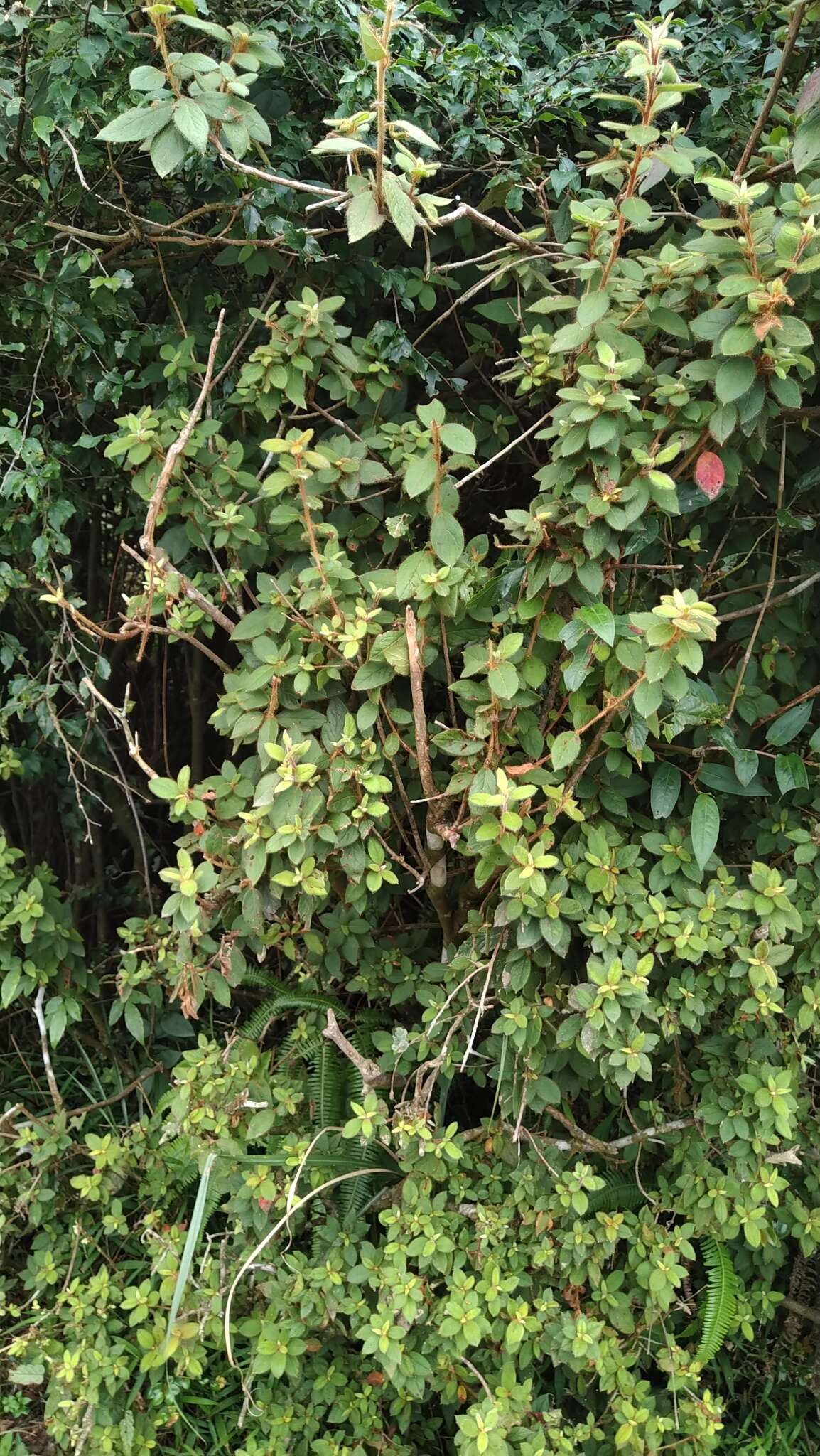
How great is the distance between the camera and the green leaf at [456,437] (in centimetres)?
164

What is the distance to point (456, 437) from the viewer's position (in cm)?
164

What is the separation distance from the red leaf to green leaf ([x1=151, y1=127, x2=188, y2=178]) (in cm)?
88

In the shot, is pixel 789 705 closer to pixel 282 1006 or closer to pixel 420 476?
pixel 420 476

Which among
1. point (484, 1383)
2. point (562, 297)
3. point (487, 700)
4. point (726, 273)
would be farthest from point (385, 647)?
point (484, 1383)

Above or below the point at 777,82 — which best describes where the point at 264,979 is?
below

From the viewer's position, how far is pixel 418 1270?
79.0 inches

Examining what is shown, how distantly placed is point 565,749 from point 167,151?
3.39 feet

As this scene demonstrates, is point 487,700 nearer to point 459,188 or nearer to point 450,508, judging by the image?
point 450,508

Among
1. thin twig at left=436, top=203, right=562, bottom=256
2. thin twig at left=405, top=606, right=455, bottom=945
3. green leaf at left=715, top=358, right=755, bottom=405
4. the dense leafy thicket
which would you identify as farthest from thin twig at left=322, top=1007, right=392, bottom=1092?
thin twig at left=436, top=203, right=562, bottom=256

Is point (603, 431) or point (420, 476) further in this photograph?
point (420, 476)

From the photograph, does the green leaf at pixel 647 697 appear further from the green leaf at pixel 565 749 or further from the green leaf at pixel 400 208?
the green leaf at pixel 400 208

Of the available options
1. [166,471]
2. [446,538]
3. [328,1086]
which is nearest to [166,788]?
[166,471]

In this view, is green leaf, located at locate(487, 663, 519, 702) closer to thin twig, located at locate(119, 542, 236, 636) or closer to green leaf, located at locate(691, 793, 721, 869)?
green leaf, located at locate(691, 793, 721, 869)

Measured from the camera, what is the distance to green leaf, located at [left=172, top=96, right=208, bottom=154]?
4.52ft
